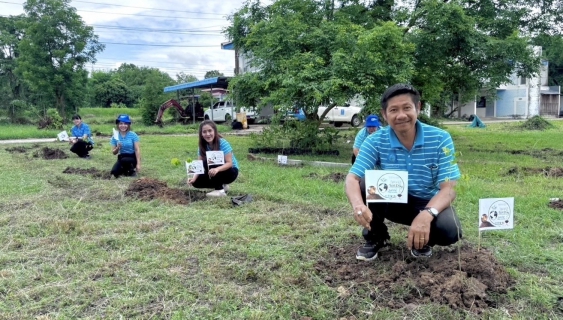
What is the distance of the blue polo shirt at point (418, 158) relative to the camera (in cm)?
252

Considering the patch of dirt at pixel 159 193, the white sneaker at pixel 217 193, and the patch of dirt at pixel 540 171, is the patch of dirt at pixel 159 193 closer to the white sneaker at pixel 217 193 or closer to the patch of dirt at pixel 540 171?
the white sneaker at pixel 217 193

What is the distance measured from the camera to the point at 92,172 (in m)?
6.80

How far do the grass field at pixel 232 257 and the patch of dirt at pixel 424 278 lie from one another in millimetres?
13

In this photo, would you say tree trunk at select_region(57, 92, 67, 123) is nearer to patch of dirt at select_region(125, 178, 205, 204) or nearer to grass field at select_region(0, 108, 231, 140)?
grass field at select_region(0, 108, 231, 140)

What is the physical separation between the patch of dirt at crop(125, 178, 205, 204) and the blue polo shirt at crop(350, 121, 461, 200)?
259 centimetres

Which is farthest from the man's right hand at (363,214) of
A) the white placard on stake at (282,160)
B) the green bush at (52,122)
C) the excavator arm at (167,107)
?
the excavator arm at (167,107)

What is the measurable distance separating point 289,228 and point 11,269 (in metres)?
2.03

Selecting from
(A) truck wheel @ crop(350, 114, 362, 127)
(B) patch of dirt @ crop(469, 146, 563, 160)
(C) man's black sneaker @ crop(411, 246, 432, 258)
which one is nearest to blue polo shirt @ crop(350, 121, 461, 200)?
(C) man's black sneaker @ crop(411, 246, 432, 258)

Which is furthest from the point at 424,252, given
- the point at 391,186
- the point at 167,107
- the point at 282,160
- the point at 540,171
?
the point at 167,107

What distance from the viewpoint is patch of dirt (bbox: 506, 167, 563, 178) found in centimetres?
623

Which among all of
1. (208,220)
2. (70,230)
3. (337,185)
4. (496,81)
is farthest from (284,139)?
(70,230)

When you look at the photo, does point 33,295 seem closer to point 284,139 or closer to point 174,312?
point 174,312

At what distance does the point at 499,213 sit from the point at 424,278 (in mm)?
596

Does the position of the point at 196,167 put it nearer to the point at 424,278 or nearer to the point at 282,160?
the point at 282,160
